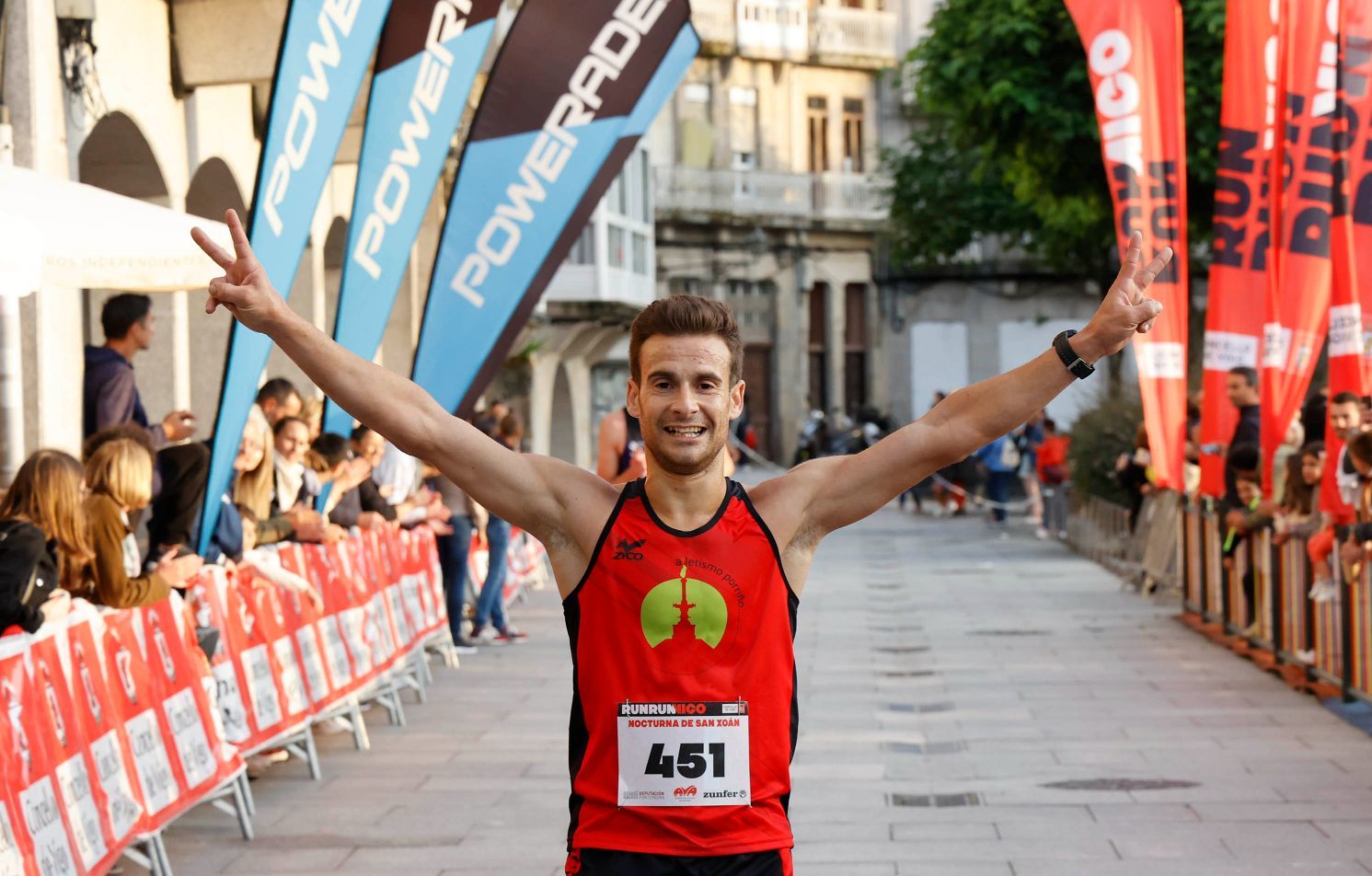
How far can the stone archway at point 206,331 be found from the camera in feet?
60.2

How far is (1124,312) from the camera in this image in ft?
14.1

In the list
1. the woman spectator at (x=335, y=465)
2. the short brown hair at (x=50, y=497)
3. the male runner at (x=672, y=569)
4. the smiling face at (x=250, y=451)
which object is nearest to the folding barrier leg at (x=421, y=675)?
the woman spectator at (x=335, y=465)

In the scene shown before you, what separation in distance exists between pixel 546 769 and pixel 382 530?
10.2 ft

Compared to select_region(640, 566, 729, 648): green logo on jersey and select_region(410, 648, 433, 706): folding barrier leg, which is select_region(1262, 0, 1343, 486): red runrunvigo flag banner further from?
select_region(640, 566, 729, 648): green logo on jersey

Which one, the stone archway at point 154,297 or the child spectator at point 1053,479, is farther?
the child spectator at point 1053,479

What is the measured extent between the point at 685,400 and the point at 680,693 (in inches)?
23.5

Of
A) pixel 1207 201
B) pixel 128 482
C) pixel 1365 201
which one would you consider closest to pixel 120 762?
pixel 128 482

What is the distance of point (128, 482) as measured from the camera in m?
8.17

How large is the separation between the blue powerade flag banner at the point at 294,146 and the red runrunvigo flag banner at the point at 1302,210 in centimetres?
621

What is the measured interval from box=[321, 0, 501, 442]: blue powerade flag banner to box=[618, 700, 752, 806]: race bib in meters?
8.01

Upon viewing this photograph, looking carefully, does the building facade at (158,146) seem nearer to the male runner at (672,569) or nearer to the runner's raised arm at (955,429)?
the male runner at (672,569)

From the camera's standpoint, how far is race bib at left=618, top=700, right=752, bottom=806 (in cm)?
420

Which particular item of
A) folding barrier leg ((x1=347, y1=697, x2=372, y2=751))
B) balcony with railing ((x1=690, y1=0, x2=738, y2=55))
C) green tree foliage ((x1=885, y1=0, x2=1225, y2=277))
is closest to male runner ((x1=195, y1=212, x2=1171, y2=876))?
folding barrier leg ((x1=347, y1=697, x2=372, y2=751))

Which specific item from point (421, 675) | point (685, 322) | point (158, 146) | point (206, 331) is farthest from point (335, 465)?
point (685, 322)
